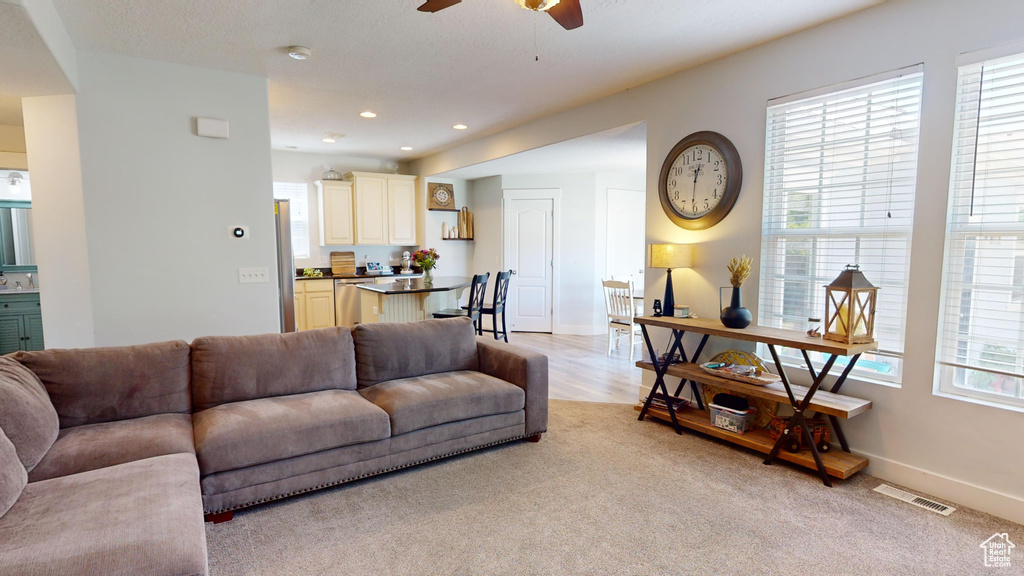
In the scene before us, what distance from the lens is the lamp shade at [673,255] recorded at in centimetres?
353

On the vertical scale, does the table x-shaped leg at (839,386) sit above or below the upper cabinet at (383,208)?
below

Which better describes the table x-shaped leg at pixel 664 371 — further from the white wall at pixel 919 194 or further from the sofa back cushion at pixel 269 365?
the sofa back cushion at pixel 269 365

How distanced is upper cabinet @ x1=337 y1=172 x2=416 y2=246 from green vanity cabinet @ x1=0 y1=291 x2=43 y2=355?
10.7 feet

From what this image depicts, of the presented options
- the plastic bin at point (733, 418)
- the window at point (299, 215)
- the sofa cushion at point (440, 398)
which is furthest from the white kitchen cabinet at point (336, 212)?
the plastic bin at point (733, 418)

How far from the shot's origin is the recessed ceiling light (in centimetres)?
316

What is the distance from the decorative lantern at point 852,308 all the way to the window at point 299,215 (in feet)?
21.3

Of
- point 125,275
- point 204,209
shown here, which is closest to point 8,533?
point 125,275

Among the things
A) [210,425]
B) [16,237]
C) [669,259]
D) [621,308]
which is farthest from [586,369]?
[16,237]

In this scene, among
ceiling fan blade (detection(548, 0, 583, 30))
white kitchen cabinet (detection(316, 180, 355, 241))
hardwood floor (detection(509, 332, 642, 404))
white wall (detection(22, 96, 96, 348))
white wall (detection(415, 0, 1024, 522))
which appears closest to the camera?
ceiling fan blade (detection(548, 0, 583, 30))

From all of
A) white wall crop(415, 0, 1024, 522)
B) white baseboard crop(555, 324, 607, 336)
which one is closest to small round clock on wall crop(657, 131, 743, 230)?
white wall crop(415, 0, 1024, 522)

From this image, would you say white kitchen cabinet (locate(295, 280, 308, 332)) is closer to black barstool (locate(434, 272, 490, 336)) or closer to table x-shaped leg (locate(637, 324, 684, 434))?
black barstool (locate(434, 272, 490, 336))

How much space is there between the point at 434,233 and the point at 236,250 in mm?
4007

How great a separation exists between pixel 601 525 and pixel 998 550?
5.39 ft

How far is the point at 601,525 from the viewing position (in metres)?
2.22
